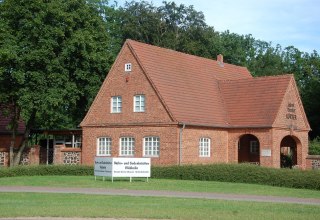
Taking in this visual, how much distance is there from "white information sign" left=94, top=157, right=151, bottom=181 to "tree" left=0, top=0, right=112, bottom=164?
11.0 meters

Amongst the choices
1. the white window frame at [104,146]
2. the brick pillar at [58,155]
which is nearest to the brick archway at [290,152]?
the white window frame at [104,146]

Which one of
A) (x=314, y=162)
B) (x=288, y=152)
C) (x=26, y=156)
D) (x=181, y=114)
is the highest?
(x=181, y=114)

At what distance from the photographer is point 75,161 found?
42688 mm

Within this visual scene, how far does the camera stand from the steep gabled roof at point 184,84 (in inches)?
1469

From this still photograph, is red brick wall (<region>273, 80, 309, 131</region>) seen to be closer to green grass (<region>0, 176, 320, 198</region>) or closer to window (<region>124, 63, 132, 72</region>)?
window (<region>124, 63, 132, 72</region>)

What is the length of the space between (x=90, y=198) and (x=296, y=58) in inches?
2427

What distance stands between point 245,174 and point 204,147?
29.8 ft

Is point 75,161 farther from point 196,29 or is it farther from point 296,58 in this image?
point 296,58

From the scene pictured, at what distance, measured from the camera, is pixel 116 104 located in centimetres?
3953

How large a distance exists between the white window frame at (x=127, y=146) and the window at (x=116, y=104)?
6.96ft

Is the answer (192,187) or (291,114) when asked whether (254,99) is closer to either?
(291,114)

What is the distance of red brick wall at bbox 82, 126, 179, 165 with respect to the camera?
36.2 meters

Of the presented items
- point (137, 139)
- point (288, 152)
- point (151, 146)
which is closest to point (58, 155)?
point (137, 139)

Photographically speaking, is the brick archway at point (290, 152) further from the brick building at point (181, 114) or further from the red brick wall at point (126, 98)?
the red brick wall at point (126, 98)
